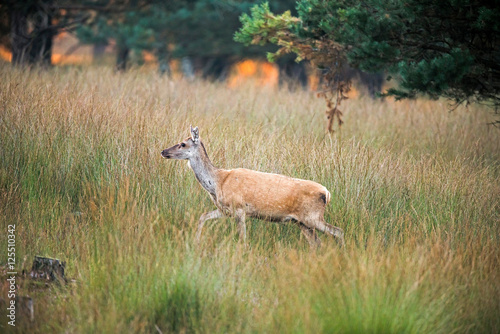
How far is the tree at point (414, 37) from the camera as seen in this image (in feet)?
24.5

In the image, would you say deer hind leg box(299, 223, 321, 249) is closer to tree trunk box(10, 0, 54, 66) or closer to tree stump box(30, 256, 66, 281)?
tree stump box(30, 256, 66, 281)

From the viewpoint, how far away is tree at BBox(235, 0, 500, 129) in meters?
7.46

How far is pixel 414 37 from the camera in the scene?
8.55 metres

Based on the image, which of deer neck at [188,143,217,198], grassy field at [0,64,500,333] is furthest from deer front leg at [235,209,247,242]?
deer neck at [188,143,217,198]

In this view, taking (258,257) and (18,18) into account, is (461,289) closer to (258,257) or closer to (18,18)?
(258,257)

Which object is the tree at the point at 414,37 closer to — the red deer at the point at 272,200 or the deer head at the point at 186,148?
the red deer at the point at 272,200

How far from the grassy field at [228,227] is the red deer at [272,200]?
0.16 m

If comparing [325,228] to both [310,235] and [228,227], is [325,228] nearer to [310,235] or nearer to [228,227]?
[310,235]

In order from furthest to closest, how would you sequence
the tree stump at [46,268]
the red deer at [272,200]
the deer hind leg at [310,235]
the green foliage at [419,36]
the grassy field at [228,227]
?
1. the green foliage at [419,36]
2. the deer hind leg at [310,235]
3. the red deer at [272,200]
4. the tree stump at [46,268]
5. the grassy field at [228,227]

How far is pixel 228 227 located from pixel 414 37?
398cm

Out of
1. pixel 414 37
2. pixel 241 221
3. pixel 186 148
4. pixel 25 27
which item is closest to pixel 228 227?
pixel 241 221

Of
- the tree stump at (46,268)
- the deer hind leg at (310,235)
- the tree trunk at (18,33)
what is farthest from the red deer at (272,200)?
the tree trunk at (18,33)

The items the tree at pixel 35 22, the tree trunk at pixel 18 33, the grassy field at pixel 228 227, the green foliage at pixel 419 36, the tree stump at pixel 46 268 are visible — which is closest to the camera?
the grassy field at pixel 228 227

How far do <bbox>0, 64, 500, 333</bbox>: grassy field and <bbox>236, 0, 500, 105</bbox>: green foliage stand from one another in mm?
1186
